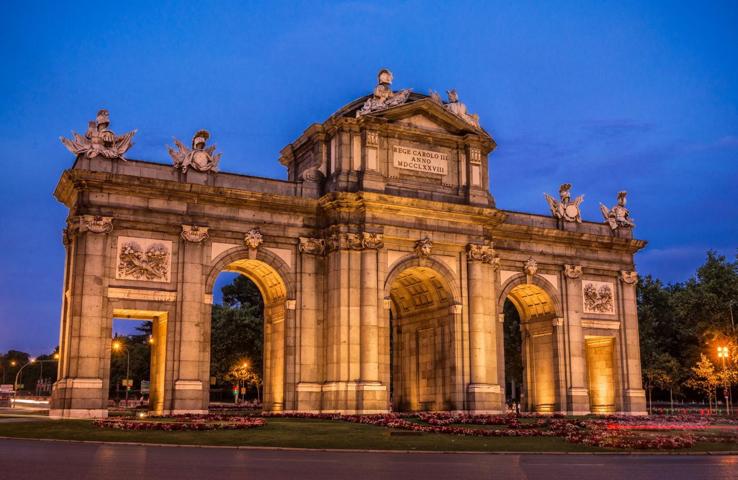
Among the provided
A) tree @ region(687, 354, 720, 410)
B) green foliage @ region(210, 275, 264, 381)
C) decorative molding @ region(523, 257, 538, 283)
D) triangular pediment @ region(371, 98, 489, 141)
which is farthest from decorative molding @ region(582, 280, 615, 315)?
green foliage @ region(210, 275, 264, 381)

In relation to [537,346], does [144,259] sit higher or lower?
higher

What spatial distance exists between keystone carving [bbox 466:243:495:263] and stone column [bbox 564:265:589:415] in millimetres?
8844

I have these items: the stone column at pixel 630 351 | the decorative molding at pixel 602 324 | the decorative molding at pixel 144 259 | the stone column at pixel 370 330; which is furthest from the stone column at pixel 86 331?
the stone column at pixel 630 351

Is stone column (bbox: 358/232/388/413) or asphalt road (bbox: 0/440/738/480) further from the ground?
stone column (bbox: 358/232/388/413)

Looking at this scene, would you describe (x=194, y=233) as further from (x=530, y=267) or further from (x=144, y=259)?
(x=530, y=267)

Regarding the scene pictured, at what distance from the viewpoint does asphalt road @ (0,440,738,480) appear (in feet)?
56.1

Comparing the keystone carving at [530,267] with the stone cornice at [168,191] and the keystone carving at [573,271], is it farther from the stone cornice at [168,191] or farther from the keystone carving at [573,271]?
the stone cornice at [168,191]

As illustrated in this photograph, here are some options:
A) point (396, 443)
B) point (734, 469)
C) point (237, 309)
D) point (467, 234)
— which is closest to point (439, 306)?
point (467, 234)

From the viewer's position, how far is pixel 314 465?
1941 cm

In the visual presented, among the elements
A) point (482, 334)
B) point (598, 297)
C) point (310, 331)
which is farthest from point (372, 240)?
point (598, 297)

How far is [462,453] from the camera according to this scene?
79.6ft

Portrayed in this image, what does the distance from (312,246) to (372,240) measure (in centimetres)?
377

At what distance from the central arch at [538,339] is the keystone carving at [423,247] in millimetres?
8114

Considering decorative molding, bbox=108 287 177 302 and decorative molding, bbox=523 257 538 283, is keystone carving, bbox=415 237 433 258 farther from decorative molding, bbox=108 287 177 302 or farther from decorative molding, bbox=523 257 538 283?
decorative molding, bbox=108 287 177 302
